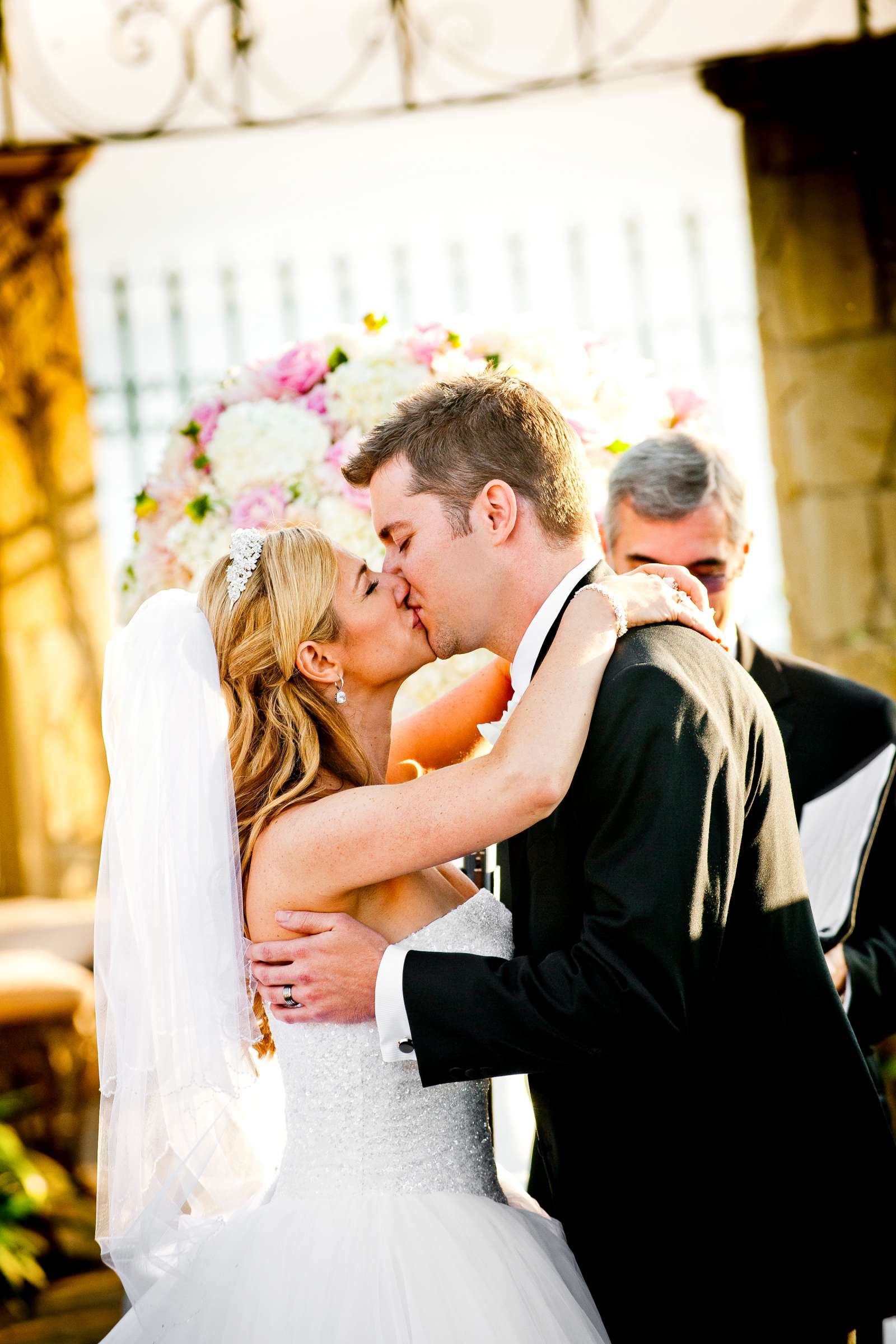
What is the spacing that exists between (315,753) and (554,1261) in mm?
1006

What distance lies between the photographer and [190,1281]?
2164 mm

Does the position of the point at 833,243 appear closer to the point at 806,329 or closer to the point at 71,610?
the point at 806,329

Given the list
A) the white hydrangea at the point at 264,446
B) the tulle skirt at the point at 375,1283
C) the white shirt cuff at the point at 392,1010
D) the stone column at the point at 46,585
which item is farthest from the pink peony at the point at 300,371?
the stone column at the point at 46,585

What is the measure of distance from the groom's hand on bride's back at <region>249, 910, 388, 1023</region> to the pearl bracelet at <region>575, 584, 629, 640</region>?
27.3 inches

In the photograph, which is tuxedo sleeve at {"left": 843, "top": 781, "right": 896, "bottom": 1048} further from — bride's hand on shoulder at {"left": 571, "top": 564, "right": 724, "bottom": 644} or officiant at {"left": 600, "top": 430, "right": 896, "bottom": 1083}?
bride's hand on shoulder at {"left": 571, "top": 564, "right": 724, "bottom": 644}

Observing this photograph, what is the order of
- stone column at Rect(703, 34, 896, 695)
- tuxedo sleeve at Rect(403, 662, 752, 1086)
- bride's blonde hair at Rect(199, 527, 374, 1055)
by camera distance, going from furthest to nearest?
stone column at Rect(703, 34, 896, 695), bride's blonde hair at Rect(199, 527, 374, 1055), tuxedo sleeve at Rect(403, 662, 752, 1086)

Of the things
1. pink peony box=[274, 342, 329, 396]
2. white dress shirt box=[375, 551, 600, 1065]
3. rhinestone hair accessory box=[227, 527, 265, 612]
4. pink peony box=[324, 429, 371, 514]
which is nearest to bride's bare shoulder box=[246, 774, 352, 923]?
white dress shirt box=[375, 551, 600, 1065]

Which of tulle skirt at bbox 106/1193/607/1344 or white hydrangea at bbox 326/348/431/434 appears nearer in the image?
tulle skirt at bbox 106/1193/607/1344

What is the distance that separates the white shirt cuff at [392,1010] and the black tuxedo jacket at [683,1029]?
0.17 ft

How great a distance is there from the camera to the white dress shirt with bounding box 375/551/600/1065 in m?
2.10

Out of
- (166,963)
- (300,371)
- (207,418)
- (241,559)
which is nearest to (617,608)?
(241,559)

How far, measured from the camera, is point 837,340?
613cm

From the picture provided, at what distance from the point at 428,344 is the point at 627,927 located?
1.62 m

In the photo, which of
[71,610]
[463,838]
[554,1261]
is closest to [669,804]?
[463,838]
